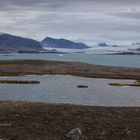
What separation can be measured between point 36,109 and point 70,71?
7985 centimetres

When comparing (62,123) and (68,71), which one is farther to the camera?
(68,71)

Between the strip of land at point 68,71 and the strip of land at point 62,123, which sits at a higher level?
the strip of land at point 62,123

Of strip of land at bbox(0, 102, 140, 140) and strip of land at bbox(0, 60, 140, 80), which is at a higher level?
strip of land at bbox(0, 102, 140, 140)

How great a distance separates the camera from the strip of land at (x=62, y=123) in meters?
23.1

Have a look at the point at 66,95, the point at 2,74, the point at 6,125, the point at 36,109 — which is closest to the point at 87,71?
the point at 2,74

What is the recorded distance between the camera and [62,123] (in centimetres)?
2616

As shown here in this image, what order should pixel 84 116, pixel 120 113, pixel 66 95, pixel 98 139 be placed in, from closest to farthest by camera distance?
pixel 98 139, pixel 84 116, pixel 120 113, pixel 66 95

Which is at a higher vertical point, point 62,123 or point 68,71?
point 62,123

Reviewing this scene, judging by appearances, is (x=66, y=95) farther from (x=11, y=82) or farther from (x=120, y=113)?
(x=120, y=113)

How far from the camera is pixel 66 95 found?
196 ft

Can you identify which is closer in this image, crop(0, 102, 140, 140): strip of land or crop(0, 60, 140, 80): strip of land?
crop(0, 102, 140, 140): strip of land

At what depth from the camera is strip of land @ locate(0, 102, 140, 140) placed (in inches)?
909

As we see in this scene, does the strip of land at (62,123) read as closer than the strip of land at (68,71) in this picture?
Yes

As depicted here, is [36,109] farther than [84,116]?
Yes
